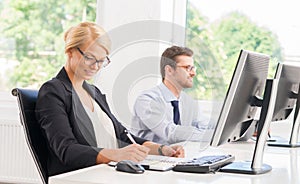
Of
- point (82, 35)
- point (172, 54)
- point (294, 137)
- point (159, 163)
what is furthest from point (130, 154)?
point (294, 137)

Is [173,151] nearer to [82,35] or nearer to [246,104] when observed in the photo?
[246,104]

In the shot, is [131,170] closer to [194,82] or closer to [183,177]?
[183,177]

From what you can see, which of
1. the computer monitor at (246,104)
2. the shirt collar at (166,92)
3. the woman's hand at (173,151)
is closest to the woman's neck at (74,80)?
the shirt collar at (166,92)

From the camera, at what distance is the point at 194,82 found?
2631 mm

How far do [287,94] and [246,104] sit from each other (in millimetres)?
861

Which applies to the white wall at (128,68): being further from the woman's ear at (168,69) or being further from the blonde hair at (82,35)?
the blonde hair at (82,35)

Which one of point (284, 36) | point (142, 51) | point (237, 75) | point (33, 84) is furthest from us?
point (33, 84)

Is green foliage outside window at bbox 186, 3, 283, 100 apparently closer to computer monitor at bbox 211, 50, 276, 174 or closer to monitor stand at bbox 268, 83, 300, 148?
monitor stand at bbox 268, 83, 300, 148

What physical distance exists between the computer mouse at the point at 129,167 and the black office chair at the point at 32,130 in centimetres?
50

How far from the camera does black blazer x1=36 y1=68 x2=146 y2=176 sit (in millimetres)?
2340

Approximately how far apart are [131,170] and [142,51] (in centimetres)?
52

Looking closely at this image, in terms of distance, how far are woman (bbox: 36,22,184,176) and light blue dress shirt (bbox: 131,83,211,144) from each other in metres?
0.07

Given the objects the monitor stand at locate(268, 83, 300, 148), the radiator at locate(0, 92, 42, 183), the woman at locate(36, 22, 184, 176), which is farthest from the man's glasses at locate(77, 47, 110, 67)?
the radiator at locate(0, 92, 42, 183)

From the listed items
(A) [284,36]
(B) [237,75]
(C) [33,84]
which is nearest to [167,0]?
(A) [284,36]
